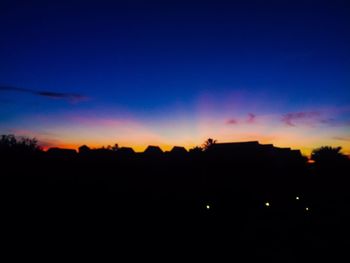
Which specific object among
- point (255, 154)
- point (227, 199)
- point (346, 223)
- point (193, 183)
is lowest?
point (346, 223)

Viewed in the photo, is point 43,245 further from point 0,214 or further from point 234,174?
point 234,174

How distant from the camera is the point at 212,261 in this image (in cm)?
1245

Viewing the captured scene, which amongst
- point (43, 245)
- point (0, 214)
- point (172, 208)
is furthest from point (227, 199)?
point (0, 214)

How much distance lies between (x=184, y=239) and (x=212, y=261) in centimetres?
339

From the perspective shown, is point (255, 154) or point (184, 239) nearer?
point (184, 239)

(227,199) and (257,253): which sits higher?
(227,199)

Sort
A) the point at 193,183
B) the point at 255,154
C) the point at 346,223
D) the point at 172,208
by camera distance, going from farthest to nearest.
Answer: the point at 255,154 → the point at 193,183 → the point at 346,223 → the point at 172,208

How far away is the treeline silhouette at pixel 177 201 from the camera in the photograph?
1523 cm

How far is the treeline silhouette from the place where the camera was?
15.2m

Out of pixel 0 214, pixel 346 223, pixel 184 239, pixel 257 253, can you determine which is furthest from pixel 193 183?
pixel 0 214

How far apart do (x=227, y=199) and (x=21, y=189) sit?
1552 centimetres

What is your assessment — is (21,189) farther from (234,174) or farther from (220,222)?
(234,174)

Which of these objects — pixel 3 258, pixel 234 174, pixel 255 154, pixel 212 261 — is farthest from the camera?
pixel 255 154

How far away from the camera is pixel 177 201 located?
19328 millimetres
